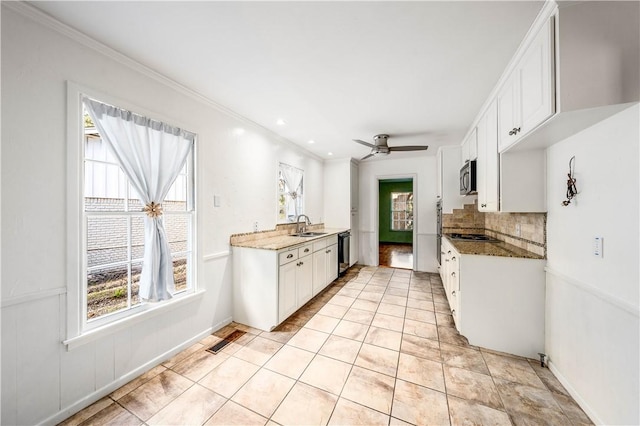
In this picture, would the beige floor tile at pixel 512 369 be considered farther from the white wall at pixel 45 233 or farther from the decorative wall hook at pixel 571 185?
the white wall at pixel 45 233

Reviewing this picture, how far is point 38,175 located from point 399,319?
3381mm

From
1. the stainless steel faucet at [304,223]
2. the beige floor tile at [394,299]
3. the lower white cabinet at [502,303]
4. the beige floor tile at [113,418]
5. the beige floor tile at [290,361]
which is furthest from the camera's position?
the stainless steel faucet at [304,223]

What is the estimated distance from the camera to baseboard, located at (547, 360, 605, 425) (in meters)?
1.46

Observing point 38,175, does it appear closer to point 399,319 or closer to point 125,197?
point 125,197

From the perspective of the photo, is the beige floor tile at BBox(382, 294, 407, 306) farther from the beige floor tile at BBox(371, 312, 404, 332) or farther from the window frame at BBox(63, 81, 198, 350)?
the window frame at BBox(63, 81, 198, 350)

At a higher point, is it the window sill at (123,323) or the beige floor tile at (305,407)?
the window sill at (123,323)

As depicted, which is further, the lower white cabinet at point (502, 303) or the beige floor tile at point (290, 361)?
the lower white cabinet at point (502, 303)

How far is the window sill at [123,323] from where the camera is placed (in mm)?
1555

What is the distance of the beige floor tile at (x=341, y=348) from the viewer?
6.97 feet

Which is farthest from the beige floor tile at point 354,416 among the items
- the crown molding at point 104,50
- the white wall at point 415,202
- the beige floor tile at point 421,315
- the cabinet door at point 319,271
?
the white wall at point 415,202

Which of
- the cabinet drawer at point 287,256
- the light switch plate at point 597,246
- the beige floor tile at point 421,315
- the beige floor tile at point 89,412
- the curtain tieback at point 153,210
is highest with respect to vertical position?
the curtain tieback at point 153,210

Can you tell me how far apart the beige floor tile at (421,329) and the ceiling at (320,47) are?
2.50 metres

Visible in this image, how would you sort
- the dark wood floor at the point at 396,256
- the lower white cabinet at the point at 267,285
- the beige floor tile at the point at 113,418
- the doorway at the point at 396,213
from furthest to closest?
the doorway at the point at 396,213 → the dark wood floor at the point at 396,256 → the lower white cabinet at the point at 267,285 → the beige floor tile at the point at 113,418

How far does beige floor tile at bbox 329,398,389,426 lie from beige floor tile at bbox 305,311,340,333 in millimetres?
990
